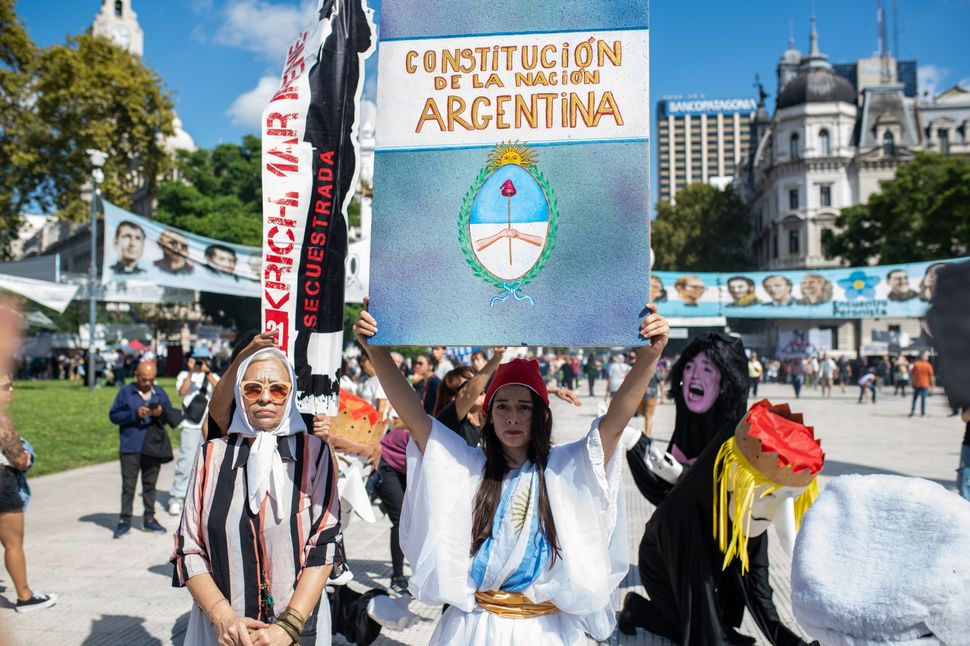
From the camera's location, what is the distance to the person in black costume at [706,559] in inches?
172

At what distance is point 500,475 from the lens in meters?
2.81

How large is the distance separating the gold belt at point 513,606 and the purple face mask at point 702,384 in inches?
105

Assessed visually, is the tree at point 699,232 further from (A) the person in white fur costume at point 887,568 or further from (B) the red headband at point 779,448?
(A) the person in white fur costume at point 887,568

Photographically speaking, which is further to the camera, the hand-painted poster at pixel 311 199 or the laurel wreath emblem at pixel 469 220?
the hand-painted poster at pixel 311 199

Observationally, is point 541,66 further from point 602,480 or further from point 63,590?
point 63,590

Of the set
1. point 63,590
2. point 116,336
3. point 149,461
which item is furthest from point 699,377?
point 116,336

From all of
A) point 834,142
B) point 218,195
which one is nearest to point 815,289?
point 218,195

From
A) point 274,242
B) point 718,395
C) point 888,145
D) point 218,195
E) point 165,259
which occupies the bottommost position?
point 718,395

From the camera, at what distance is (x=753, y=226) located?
251 ft

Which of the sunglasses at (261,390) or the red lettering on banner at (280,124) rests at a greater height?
the red lettering on banner at (280,124)

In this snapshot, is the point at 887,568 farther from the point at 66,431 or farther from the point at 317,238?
the point at 66,431

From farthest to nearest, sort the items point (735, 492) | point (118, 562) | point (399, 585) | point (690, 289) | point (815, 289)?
1. point (815, 289)
2. point (690, 289)
3. point (118, 562)
4. point (399, 585)
5. point (735, 492)

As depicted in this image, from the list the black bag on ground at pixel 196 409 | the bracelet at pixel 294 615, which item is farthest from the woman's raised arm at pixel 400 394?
the black bag on ground at pixel 196 409

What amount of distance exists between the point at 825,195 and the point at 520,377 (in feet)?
218
